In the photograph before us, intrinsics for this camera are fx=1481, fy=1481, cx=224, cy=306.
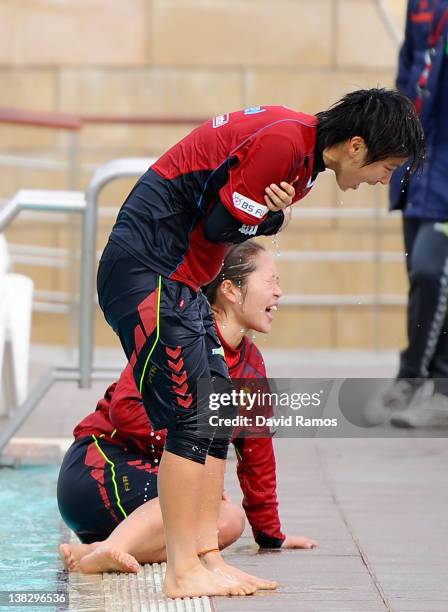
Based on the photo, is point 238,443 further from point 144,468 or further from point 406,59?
point 406,59

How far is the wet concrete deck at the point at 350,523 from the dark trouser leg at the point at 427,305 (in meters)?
0.46

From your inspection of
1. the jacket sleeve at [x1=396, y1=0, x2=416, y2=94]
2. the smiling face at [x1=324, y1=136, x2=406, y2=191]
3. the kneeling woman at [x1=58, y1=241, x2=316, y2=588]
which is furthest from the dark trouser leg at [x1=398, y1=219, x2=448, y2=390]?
the smiling face at [x1=324, y1=136, x2=406, y2=191]

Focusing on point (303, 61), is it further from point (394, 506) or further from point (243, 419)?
point (243, 419)

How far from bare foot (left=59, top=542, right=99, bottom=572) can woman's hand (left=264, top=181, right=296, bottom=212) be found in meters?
1.17

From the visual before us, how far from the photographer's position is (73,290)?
8578 millimetres

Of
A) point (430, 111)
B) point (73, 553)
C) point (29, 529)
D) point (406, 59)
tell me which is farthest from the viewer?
point (406, 59)

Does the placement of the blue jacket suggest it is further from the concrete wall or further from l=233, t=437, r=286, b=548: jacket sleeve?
the concrete wall

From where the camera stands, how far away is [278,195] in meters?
3.62

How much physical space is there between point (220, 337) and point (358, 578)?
833 millimetres

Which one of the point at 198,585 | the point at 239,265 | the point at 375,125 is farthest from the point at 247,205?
the point at 198,585

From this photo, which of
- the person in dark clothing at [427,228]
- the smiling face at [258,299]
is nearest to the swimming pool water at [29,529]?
the smiling face at [258,299]

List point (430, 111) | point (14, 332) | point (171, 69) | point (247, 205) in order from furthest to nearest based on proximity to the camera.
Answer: point (171, 69)
point (430, 111)
point (14, 332)
point (247, 205)

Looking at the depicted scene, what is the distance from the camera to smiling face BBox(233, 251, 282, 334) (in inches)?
176

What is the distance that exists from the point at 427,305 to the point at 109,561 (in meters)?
3.08
